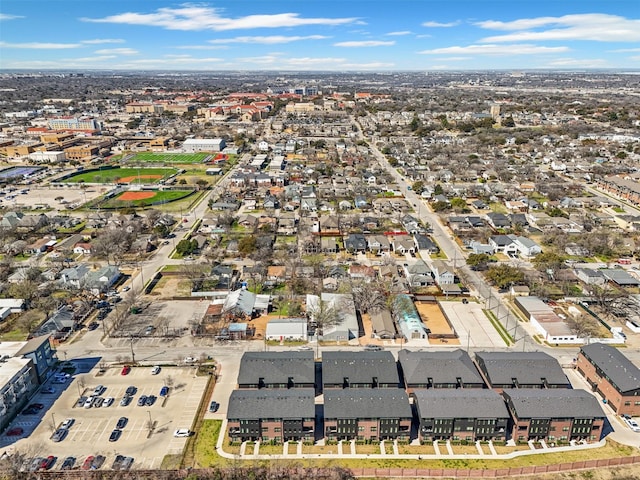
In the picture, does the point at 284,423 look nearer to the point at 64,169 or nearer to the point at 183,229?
the point at 183,229

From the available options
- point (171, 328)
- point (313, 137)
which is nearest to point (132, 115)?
point (313, 137)

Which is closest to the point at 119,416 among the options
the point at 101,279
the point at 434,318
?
the point at 101,279

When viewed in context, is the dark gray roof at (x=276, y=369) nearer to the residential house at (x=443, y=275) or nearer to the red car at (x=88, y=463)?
the red car at (x=88, y=463)

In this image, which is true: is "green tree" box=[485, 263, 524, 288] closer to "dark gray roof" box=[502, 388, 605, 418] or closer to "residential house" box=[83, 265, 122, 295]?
"dark gray roof" box=[502, 388, 605, 418]

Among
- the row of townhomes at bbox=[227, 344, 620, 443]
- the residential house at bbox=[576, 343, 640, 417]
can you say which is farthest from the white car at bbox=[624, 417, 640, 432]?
the row of townhomes at bbox=[227, 344, 620, 443]

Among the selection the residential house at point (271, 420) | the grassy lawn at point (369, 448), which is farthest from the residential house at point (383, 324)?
the residential house at point (271, 420)
